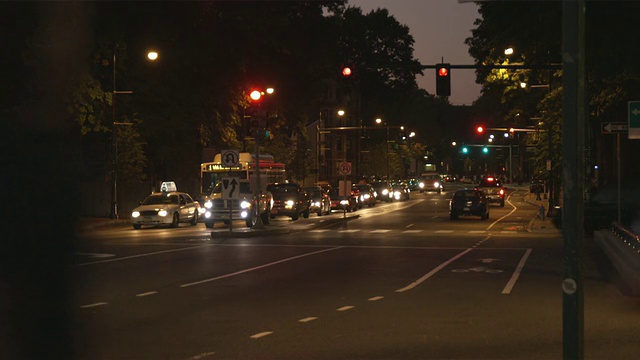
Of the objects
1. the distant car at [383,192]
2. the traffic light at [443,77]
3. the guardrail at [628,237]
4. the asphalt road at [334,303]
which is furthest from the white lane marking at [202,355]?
the distant car at [383,192]

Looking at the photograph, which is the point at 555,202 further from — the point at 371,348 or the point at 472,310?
the point at 371,348

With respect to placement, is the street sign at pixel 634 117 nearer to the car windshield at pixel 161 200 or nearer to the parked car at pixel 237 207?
the parked car at pixel 237 207

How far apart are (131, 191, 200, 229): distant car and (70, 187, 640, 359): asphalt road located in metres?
12.5

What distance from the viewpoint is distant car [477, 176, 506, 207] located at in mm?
65688

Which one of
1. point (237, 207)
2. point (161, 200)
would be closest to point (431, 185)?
point (161, 200)

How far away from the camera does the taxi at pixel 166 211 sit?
39.9m

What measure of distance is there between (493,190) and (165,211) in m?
32.2

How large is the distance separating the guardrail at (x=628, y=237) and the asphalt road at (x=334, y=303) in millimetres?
956

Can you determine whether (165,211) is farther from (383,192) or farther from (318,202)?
(383,192)

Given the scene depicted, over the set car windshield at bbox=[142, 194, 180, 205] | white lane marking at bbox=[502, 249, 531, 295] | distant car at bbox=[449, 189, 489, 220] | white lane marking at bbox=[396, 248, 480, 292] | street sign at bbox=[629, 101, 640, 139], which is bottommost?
white lane marking at bbox=[502, 249, 531, 295]

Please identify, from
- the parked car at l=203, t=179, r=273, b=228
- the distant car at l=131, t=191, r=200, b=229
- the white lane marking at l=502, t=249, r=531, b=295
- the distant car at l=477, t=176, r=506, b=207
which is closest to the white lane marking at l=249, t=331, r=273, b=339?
the white lane marking at l=502, t=249, r=531, b=295

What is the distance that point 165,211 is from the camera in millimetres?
40188

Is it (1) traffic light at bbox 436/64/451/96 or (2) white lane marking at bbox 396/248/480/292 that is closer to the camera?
(2) white lane marking at bbox 396/248/480/292

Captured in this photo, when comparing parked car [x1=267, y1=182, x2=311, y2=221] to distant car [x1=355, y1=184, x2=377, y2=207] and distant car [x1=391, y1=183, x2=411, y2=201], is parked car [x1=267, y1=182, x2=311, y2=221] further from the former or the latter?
distant car [x1=391, y1=183, x2=411, y2=201]
